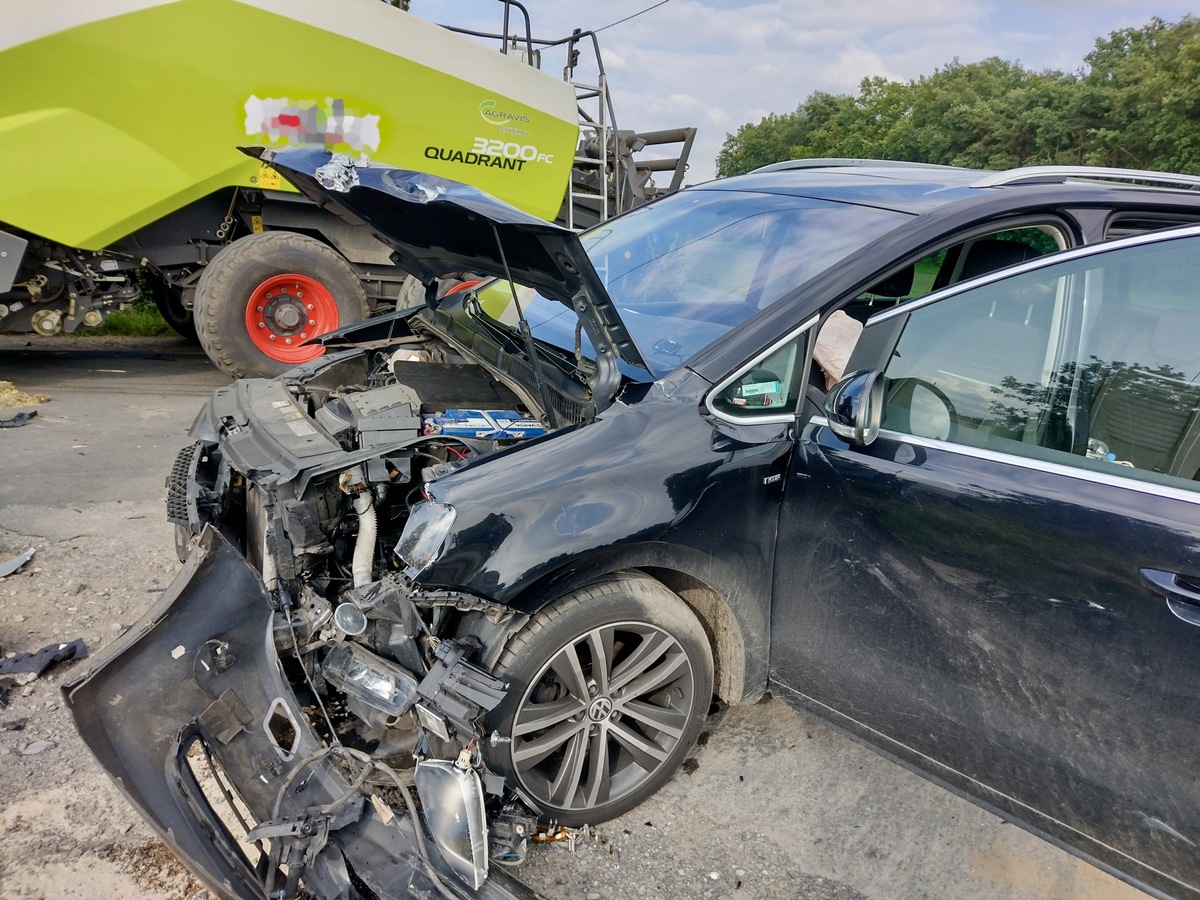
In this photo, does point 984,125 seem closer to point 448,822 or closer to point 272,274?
point 272,274

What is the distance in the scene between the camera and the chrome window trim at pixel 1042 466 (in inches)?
73.0

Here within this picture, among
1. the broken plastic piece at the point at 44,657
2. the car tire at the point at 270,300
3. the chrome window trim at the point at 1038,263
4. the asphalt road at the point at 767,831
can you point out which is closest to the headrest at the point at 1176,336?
the chrome window trim at the point at 1038,263

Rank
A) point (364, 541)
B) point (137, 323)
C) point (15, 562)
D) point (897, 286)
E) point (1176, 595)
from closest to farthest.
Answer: point (1176, 595)
point (364, 541)
point (897, 286)
point (15, 562)
point (137, 323)

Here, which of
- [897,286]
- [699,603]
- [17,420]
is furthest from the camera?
[17,420]

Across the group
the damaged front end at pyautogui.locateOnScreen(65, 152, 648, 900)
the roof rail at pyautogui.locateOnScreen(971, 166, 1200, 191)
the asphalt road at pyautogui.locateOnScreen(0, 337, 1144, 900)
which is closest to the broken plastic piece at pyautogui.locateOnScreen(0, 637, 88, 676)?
the asphalt road at pyautogui.locateOnScreen(0, 337, 1144, 900)

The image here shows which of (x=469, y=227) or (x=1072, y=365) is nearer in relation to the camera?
(x=1072, y=365)

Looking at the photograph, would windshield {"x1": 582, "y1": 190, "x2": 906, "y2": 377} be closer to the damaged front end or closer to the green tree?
the damaged front end

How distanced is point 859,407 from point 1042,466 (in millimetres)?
478

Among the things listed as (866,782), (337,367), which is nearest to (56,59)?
(337,367)

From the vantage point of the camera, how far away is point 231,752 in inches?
79.4

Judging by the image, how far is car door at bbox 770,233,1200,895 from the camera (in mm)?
1838

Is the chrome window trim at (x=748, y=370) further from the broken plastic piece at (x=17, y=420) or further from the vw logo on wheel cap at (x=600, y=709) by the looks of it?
the broken plastic piece at (x=17, y=420)

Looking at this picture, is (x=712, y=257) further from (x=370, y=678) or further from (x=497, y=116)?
(x=497, y=116)

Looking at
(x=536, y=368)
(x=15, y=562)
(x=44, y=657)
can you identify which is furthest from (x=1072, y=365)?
(x=15, y=562)
